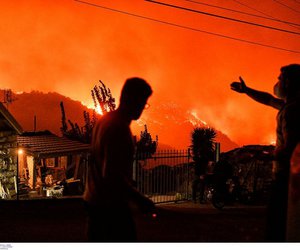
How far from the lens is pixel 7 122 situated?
17719mm

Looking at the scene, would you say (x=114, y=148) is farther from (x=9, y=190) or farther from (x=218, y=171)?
(x=9, y=190)

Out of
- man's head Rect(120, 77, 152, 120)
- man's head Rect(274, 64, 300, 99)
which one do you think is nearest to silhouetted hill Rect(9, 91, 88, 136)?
man's head Rect(274, 64, 300, 99)

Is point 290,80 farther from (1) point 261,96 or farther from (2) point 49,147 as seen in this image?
(2) point 49,147

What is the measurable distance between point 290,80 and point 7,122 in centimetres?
1361

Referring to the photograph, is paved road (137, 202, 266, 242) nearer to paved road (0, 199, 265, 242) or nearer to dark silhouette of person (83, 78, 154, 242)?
paved road (0, 199, 265, 242)

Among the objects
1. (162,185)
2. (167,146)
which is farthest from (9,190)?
(167,146)

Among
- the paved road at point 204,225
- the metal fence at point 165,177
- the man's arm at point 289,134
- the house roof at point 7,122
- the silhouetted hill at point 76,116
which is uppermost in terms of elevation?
the silhouetted hill at point 76,116

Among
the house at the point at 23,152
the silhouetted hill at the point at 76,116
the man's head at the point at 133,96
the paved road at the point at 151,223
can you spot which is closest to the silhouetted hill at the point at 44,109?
the silhouetted hill at the point at 76,116

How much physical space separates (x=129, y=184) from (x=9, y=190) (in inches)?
612

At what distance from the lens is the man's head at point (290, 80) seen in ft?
18.1

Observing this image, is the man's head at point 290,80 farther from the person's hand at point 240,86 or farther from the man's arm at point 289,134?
the person's hand at point 240,86

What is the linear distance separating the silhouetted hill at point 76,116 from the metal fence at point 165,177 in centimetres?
4590

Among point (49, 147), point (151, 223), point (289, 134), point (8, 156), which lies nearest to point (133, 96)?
point (289, 134)

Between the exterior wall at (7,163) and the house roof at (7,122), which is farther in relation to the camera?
the exterior wall at (7,163)
